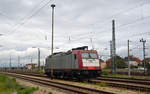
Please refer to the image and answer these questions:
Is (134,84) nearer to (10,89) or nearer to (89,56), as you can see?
(89,56)

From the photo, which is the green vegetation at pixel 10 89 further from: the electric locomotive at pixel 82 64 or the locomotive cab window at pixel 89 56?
the locomotive cab window at pixel 89 56

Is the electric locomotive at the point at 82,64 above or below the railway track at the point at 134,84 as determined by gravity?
above

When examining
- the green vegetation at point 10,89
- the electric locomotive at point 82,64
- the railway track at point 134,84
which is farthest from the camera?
the electric locomotive at point 82,64

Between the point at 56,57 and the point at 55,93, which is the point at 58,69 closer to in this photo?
the point at 56,57

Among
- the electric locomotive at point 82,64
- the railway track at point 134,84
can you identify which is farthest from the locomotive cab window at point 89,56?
the railway track at point 134,84

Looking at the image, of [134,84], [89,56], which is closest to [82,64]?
[89,56]

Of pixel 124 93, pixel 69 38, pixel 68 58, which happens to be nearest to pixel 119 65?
pixel 69 38

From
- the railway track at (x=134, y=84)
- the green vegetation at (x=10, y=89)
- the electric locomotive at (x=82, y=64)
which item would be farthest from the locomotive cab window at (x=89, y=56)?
the green vegetation at (x=10, y=89)

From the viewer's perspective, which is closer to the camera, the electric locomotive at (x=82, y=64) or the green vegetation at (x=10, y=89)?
the green vegetation at (x=10, y=89)

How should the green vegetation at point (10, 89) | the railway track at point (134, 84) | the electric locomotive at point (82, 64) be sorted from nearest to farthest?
the green vegetation at point (10, 89)
the railway track at point (134, 84)
the electric locomotive at point (82, 64)

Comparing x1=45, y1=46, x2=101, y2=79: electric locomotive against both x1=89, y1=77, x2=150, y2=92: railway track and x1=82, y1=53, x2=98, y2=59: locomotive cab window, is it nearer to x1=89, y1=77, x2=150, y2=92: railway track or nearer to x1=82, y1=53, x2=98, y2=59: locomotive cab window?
x1=82, y1=53, x2=98, y2=59: locomotive cab window

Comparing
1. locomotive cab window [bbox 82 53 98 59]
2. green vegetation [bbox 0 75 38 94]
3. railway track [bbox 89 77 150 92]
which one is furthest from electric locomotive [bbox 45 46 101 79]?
green vegetation [bbox 0 75 38 94]

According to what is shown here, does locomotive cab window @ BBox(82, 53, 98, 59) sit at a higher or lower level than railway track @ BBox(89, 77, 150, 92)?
higher

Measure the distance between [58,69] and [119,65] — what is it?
52.4 m
